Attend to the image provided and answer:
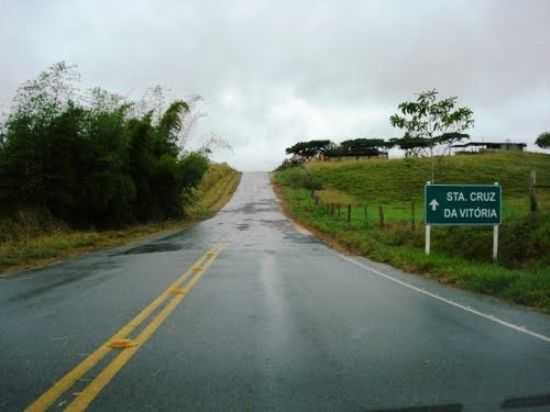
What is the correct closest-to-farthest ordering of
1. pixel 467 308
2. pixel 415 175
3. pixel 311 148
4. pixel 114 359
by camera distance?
pixel 114 359 → pixel 467 308 → pixel 415 175 → pixel 311 148

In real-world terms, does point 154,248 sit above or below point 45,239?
below

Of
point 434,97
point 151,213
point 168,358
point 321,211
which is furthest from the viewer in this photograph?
point 321,211

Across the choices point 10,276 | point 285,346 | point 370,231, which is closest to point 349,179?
point 370,231

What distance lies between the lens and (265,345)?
6004 mm

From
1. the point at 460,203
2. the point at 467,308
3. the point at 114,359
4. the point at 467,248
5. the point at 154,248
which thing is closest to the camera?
the point at 114,359

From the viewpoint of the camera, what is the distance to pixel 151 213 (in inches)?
1356

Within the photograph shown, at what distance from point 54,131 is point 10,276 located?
12897 millimetres

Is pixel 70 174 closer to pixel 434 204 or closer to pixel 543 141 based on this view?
pixel 434 204

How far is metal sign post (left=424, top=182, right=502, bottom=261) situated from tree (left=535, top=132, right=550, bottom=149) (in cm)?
12091

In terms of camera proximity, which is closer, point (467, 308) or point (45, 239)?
point (467, 308)

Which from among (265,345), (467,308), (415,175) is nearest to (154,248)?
(467,308)

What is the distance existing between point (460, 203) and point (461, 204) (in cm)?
4

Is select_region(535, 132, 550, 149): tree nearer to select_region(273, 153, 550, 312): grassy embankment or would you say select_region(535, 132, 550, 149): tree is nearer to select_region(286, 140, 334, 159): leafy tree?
select_region(286, 140, 334, 159): leafy tree

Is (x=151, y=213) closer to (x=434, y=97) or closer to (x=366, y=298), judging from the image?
(x=434, y=97)
